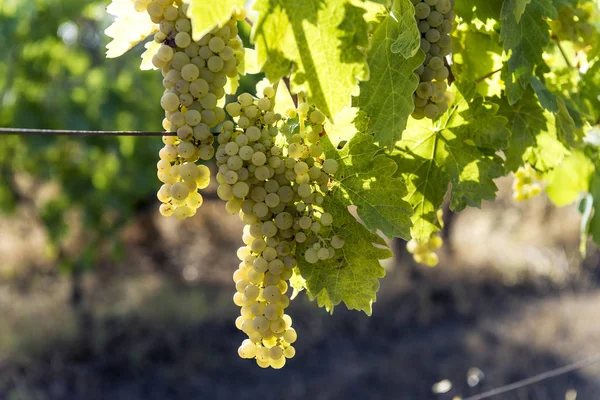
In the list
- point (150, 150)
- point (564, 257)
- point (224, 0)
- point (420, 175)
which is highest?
point (224, 0)

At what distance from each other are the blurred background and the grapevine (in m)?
3.10

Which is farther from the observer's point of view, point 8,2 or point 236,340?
point 236,340

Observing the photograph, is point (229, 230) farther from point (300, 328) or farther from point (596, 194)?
point (596, 194)

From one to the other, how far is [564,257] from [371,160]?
17.8 feet

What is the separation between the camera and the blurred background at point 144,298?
13.0ft

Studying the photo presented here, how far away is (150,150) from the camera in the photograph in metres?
4.34

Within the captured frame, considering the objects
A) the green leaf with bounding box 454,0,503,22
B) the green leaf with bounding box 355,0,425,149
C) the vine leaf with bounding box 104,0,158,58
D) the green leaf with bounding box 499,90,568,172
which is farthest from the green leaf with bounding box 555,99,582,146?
the vine leaf with bounding box 104,0,158,58

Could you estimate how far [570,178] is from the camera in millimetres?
1193

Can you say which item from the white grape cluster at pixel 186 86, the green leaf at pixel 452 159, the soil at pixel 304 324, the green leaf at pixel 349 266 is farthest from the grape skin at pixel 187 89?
the soil at pixel 304 324

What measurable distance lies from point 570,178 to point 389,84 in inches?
29.9

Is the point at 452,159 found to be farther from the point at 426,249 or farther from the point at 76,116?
the point at 76,116

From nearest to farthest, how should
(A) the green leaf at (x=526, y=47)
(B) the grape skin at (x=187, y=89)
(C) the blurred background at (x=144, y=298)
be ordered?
(B) the grape skin at (x=187, y=89), (A) the green leaf at (x=526, y=47), (C) the blurred background at (x=144, y=298)

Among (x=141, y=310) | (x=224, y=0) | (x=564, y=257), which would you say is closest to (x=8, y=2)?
(x=141, y=310)

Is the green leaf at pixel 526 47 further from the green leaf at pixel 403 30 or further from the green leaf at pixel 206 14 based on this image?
the green leaf at pixel 206 14
